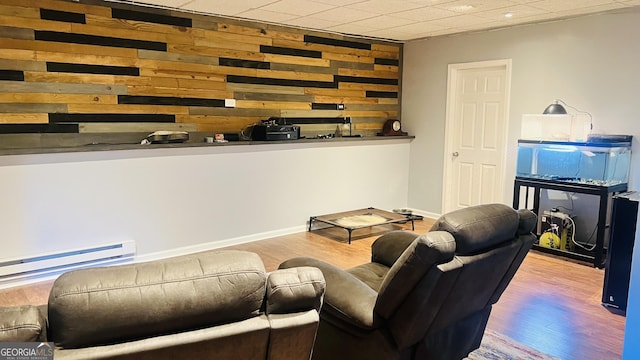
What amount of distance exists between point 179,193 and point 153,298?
3484 mm

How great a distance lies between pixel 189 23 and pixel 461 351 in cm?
391

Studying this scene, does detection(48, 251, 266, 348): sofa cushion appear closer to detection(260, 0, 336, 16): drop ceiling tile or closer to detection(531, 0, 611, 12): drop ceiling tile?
detection(260, 0, 336, 16): drop ceiling tile

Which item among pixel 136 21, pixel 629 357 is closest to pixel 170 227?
pixel 136 21

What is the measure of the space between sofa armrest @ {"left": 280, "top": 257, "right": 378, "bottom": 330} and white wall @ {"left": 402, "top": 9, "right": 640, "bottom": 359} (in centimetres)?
356

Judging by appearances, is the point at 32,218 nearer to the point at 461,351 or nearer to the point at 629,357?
the point at 461,351

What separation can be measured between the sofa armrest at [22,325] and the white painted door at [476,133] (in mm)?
5342

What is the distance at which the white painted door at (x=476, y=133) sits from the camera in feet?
18.7

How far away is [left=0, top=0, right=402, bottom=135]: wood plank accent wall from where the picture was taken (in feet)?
13.0

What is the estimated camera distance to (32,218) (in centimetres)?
391

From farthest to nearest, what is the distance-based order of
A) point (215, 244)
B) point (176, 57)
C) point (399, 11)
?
point (215, 244)
point (176, 57)
point (399, 11)

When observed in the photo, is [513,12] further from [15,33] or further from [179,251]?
[15,33]

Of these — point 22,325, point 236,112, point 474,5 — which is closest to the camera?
point 22,325

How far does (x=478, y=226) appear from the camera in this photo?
81.1 inches

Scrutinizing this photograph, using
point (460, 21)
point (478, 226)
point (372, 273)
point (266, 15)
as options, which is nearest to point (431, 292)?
point (478, 226)
